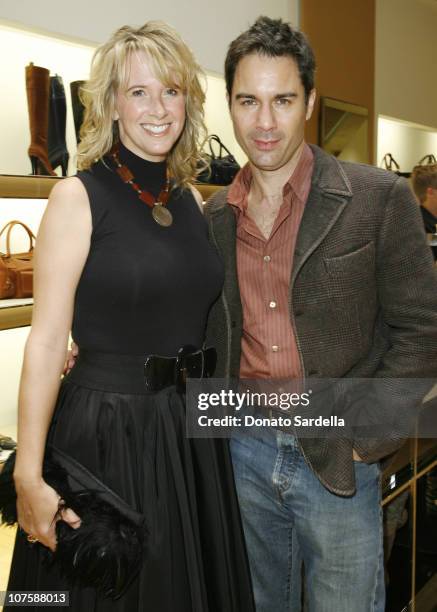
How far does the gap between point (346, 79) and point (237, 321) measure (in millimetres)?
3054

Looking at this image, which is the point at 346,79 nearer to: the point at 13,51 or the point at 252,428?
the point at 13,51

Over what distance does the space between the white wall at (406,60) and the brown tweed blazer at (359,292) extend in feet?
11.9

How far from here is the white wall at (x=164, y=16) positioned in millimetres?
2197

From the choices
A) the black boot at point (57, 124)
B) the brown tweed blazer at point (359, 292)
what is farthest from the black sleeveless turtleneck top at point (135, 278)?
the black boot at point (57, 124)

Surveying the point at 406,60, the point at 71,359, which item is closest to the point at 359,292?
the point at 71,359

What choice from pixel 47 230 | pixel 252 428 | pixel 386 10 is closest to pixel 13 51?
pixel 47 230

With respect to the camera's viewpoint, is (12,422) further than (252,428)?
Yes

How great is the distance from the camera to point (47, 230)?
4.52ft

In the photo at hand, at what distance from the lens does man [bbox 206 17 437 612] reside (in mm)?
1527

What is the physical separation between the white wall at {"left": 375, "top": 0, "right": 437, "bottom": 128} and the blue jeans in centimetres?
384

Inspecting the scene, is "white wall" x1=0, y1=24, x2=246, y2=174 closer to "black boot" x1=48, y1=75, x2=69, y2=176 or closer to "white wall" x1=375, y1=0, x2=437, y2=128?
"black boot" x1=48, y1=75, x2=69, y2=176

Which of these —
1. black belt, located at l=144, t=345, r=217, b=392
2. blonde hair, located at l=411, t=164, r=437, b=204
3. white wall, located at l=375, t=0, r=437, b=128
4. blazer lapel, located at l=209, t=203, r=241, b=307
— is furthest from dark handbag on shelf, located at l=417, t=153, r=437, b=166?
black belt, located at l=144, t=345, r=217, b=392

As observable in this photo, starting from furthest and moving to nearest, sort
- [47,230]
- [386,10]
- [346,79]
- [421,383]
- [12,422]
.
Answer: [386,10]
[346,79]
[12,422]
[421,383]
[47,230]

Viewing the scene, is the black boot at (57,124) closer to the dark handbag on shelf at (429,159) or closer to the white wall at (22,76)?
the white wall at (22,76)
